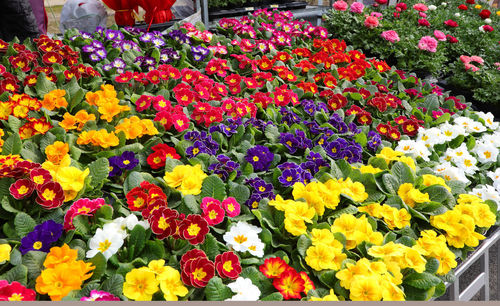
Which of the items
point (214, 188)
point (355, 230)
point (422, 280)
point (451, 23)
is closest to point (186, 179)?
point (214, 188)

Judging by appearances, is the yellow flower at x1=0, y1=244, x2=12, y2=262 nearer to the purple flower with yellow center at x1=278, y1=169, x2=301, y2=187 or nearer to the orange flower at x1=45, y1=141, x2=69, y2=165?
the orange flower at x1=45, y1=141, x2=69, y2=165

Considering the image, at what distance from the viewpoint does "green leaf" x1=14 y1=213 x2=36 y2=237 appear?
123cm

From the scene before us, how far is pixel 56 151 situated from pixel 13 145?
17 centimetres

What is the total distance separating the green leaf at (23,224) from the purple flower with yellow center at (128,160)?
14.4 inches

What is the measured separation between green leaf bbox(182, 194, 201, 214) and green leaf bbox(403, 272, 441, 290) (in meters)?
0.66

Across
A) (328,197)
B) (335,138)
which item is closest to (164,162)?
(328,197)

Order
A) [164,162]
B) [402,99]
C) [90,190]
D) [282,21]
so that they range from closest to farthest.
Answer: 1. [90,190]
2. [164,162]
3. [402,99]
4. [282,21]

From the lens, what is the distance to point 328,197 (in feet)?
4.73

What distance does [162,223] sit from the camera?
1.22 meters

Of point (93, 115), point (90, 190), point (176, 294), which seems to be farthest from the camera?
point (93, 115)

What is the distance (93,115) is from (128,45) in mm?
933

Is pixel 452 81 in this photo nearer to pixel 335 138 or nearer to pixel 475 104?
pixel 475 104

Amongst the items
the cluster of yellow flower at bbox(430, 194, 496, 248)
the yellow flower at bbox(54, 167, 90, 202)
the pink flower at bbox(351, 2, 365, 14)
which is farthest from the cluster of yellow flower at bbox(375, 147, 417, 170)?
the pink flower at bbox(351, 2, 365, 14)

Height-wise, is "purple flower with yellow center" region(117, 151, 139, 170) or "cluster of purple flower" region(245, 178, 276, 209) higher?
"purple flower with yellow center" region(117, 151, 139, 170)
